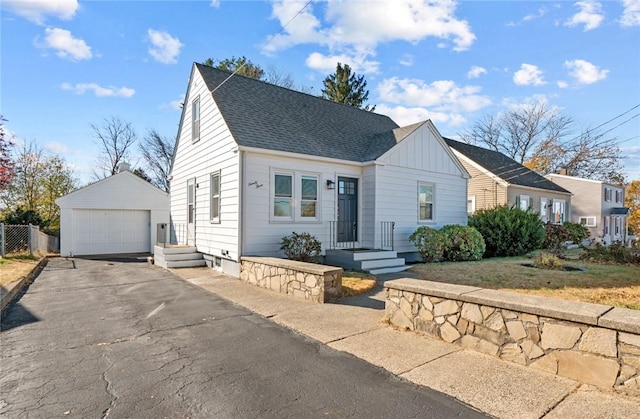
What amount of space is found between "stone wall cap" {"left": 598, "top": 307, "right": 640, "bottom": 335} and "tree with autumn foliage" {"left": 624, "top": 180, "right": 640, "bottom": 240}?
4769 centimetres

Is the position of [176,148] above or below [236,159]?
above

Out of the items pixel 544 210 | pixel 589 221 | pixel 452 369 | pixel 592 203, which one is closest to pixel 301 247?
pixel 452 369

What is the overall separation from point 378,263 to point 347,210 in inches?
91.1

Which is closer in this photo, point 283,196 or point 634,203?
point 283,196

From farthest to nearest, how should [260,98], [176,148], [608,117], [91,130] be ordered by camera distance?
1. [91,130]
2. [608,117]
3. [176,148]
4. [260,98]

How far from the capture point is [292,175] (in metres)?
9.76

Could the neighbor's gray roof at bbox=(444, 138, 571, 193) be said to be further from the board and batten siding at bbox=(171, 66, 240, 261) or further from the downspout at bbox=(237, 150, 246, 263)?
the downspout at bbox=(237, 150, 246, 263)

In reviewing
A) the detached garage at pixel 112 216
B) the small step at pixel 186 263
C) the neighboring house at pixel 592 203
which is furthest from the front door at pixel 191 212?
the neighboring house at pixel 592 203

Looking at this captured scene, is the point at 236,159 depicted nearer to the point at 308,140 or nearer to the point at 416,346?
the point at 308,140

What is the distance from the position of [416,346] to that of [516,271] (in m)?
6.29

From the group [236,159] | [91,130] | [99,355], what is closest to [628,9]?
[236,159]

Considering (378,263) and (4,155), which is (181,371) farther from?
(4,155)

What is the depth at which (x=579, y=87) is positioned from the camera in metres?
14.9

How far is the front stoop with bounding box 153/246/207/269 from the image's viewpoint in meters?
10.9
